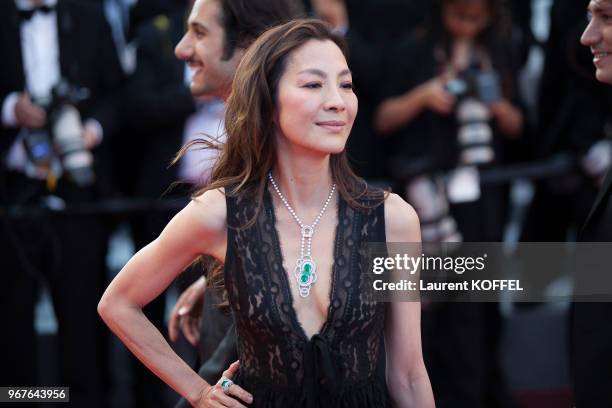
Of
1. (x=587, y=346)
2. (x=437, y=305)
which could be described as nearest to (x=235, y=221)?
(x=587, y=346)

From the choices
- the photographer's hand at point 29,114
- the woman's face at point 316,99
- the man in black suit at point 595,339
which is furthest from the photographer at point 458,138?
the woman's face at point 316,99

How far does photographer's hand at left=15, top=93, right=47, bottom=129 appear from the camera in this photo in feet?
17.2

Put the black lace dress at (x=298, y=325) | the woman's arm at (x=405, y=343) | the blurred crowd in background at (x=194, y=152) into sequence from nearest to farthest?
the black lace dress at (x=298, y=325) → the woman's arm at (x=405, y=343) → the blurred crowd in background at (x=194, y=152)

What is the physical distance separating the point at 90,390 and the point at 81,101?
1.48m

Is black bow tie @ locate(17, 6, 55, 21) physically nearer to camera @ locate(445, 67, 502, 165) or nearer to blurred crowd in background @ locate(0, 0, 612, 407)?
blurred crowd in background @ locate(0, 0, 612, 407)

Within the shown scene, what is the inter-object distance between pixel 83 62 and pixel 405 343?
3.18 m

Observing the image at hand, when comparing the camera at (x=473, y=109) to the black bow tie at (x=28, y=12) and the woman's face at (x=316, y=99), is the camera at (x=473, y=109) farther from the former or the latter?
the woman's face at (x=316, y=99)

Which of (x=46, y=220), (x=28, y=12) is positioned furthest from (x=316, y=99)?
(x=28, y=12)

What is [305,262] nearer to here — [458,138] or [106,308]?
[106,308]

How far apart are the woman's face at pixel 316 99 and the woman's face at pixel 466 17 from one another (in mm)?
2716

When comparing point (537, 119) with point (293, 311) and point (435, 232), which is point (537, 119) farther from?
point (293, 311)

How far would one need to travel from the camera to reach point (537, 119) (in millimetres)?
6242

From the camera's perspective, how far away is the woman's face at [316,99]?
118 inches

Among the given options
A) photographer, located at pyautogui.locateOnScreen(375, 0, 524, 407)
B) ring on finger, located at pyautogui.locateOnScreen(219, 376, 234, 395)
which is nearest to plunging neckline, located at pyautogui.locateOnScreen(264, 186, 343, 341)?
ring on finger, located at pyautogui.locateOnScreen(219, 376, 234, 395)
